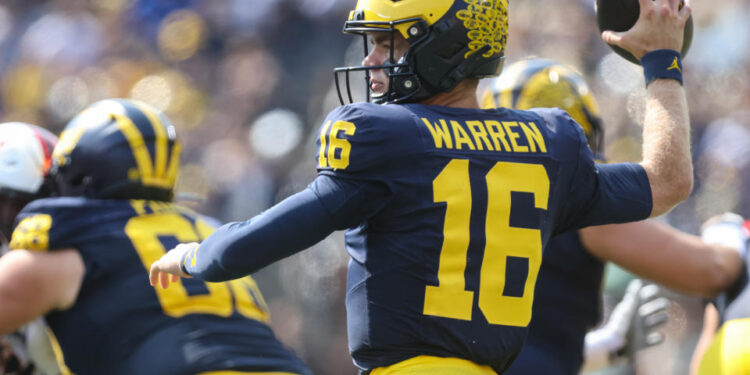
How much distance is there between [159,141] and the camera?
3939 millimetres

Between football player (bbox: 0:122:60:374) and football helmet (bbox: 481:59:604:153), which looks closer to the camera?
football helmet (bbox: 481:59:604:153)

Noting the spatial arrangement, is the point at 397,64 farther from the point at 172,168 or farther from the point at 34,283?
the point at 172,168

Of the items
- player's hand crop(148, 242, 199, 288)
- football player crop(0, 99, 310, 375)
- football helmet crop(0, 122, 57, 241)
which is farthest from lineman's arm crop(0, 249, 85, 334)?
player's hand crop(148, 242, 199, 288)

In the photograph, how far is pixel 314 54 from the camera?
Answer: 9.29 metres

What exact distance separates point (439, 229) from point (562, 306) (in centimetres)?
121

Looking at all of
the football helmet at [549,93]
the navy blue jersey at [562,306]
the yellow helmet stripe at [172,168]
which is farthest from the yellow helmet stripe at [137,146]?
the navy blue jersey at [562,306]

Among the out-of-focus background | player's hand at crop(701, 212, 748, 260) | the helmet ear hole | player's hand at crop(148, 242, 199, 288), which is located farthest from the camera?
the out-of-focus background

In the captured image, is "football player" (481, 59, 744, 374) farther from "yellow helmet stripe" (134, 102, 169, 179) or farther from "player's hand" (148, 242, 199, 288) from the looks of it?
"yellow helmet stripe" (134, 102, 169, 179)

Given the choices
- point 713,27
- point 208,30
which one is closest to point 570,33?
point 713,27

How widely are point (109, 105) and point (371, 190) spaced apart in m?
2.17

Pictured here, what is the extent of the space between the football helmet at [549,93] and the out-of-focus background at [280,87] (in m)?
1.55

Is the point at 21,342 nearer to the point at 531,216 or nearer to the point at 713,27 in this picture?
the point at 531,216

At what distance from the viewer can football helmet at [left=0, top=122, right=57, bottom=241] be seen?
13.6ft

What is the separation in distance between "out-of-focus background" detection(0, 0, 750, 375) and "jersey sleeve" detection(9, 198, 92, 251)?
0.87 metres
